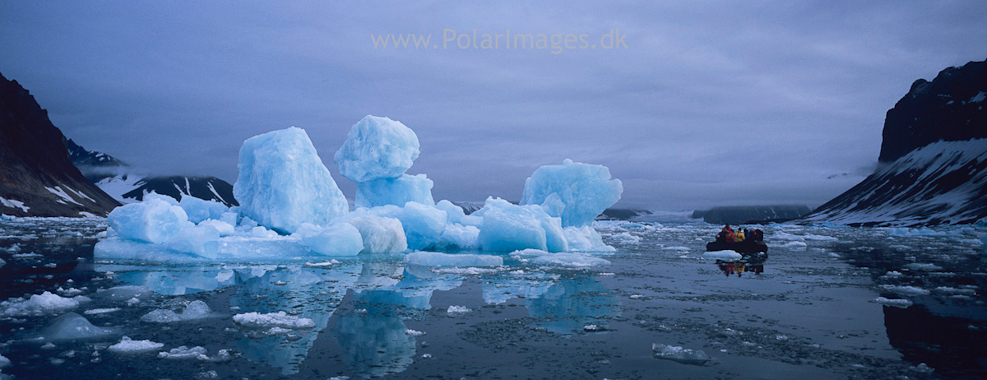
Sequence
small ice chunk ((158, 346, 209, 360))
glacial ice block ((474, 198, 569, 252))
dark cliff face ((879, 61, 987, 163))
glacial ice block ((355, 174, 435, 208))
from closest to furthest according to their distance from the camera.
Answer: small ice chunk ((158, 346, 209, 360)) < glacial ice block ((474, 198, 569, 252)) < glacial ice block ((355, 174, 435, 208)) < dark cliff face ((879, 61, 987, 163))

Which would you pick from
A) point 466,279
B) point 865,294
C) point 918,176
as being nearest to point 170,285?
point 466,279

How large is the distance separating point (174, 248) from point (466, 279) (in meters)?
7.89

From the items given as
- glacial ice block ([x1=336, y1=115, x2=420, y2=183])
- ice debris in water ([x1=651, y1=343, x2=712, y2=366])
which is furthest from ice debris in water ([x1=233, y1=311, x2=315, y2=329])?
glacial ice block ([x1=336, y1=115, x2=420, y2=183])

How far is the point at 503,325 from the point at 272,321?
2529 mm

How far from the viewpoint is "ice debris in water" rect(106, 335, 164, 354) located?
502cm

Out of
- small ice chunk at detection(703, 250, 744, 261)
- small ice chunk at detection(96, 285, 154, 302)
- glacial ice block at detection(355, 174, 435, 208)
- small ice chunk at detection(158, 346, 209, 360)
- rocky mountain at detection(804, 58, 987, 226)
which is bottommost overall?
small ice chunk at detection(158, 346, 209, 360)

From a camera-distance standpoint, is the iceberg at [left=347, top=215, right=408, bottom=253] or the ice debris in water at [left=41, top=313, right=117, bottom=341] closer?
the ice debris in water at [left=41, top=313, right=117, bottom=341]

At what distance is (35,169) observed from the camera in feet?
292

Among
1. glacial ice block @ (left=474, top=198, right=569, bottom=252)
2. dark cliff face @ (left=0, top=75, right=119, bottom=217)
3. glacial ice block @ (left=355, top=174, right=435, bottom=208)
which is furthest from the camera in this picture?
Answer: dark cliff face @ (left=0, top=75, right=119, bottom=217)

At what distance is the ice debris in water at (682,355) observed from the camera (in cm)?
495

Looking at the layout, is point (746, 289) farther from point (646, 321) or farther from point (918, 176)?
point (918, 176)

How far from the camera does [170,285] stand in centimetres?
942

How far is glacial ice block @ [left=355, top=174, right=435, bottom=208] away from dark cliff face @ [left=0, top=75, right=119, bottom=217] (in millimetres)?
67812

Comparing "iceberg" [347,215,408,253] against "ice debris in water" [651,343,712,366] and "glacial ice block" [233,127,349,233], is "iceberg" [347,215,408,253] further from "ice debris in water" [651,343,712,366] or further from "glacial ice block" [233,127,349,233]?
"ice debris in water" [651,343,712,366]
